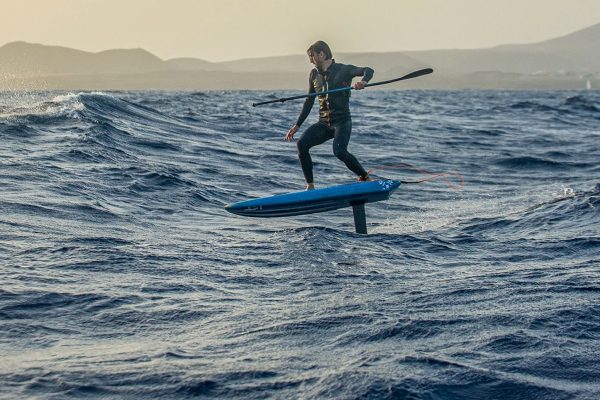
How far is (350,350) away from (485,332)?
1196mm

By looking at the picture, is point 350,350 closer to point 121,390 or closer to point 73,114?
point 121,390

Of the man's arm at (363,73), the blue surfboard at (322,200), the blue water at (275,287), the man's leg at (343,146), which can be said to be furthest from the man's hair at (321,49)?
the blue water at (275,287)

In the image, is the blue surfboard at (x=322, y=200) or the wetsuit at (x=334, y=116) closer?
the blue surfboard at (x=322, y=200)

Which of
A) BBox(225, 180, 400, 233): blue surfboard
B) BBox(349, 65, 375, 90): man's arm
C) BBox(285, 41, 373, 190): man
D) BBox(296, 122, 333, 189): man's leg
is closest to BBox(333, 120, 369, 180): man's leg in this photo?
BBox(285, 41, 373, 190): man

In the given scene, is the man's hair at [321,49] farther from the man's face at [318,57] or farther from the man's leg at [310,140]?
the man's leg at [310,140]

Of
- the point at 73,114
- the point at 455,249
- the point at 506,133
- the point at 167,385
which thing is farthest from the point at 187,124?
the point at 167,385

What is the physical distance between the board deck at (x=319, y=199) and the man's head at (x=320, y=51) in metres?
1.82

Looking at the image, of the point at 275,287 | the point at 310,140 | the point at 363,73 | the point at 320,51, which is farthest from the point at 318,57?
the point at 275,287

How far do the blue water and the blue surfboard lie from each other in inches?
12.7

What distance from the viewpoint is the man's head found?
12.2 m

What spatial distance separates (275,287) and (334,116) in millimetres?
4267

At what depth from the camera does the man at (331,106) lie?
482 inches

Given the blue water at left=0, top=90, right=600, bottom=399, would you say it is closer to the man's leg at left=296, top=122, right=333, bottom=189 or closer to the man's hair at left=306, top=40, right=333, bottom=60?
the man's leg at left=296, top=122, right=333, bottom=189

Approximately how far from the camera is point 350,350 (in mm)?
6590
